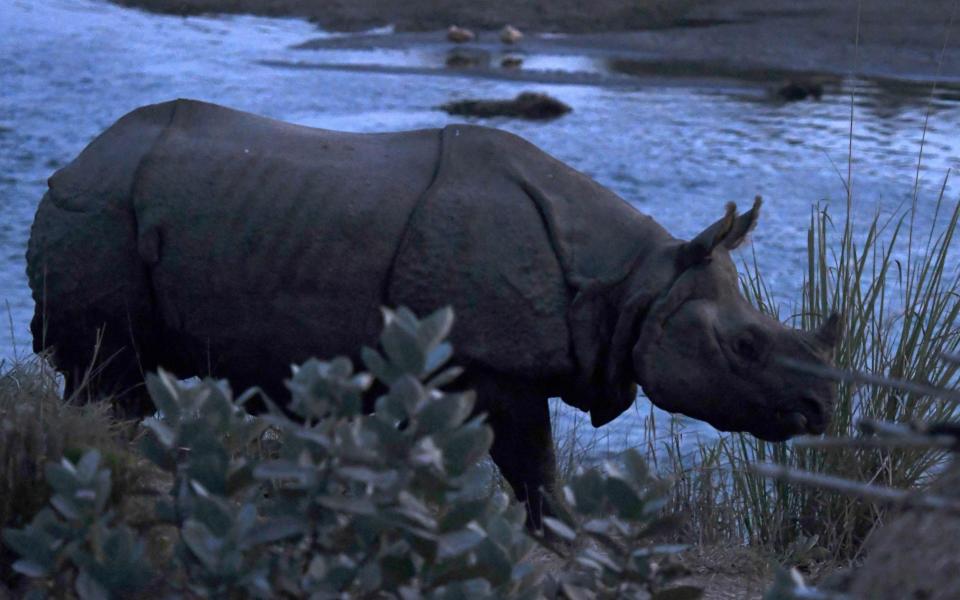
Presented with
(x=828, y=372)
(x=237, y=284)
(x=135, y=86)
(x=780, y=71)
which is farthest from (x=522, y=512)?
(x=780, y=71)

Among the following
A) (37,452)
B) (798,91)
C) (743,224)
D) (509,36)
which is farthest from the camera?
(509,36)

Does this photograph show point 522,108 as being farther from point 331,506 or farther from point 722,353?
point 331,506

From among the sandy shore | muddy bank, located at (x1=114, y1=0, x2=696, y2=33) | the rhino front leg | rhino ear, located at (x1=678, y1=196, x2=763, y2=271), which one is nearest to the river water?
the sandy shore

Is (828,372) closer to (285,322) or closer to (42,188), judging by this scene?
(285,322)

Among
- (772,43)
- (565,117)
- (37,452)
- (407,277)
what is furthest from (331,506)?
(772,43)

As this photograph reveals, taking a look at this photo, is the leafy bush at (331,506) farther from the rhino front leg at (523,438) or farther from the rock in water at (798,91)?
the rock in water at (798,91)

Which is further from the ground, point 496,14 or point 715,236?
point 715,236

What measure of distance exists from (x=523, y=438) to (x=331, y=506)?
1.81 m

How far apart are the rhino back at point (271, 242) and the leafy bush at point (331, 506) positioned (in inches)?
54.3

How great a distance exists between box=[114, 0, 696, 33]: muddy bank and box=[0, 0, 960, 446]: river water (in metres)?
0.79

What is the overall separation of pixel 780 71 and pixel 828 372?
627 inches

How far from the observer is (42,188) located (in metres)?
10.6

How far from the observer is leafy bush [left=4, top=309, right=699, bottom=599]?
2.55 metres

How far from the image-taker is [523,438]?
432 centimetres
